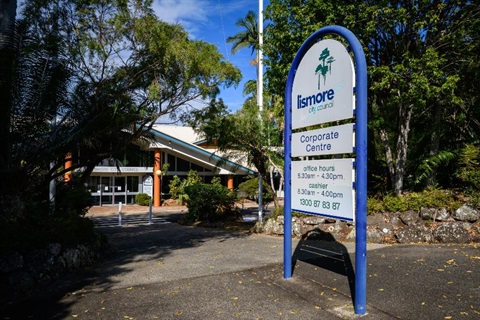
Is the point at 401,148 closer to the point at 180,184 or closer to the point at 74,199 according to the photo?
the point at 74,199

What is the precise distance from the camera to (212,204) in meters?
15.4

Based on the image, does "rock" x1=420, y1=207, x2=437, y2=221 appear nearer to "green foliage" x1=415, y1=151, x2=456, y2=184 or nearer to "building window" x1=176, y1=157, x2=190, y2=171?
"green foliage" x1=415, y1=151, x2=456, y2=184

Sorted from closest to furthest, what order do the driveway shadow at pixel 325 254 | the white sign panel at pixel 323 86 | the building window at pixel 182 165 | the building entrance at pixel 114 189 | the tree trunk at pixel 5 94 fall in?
1. the white sign panel at pixel 323 86
2. the driveway shadow at pixel 325 254
3. the tree trunk at pixel 5 94
4. the building entrance at pixel 114 189
5. the building window at pixel 182 165

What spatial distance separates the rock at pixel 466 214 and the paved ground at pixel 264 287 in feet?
3.56

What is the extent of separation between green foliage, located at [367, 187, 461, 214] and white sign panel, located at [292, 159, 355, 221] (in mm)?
4835

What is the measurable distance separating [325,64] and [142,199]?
75.3 ft

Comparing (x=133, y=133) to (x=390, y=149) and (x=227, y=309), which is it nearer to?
(x=227, y=309)

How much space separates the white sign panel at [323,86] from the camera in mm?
4887

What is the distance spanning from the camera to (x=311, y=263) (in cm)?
692

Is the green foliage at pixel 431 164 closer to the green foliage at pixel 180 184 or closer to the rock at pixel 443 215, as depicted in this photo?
the rock at pixel 443 215

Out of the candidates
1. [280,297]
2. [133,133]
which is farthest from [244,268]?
[133,133]

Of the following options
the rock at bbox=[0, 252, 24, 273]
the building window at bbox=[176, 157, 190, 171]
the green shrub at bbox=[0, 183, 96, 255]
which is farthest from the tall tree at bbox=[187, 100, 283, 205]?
the building window at bbox=[176, 157, 190, 171]

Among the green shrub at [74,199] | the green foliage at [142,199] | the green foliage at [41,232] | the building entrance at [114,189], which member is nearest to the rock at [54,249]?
the green foliage at [41,232]

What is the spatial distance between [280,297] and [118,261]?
4199mm
